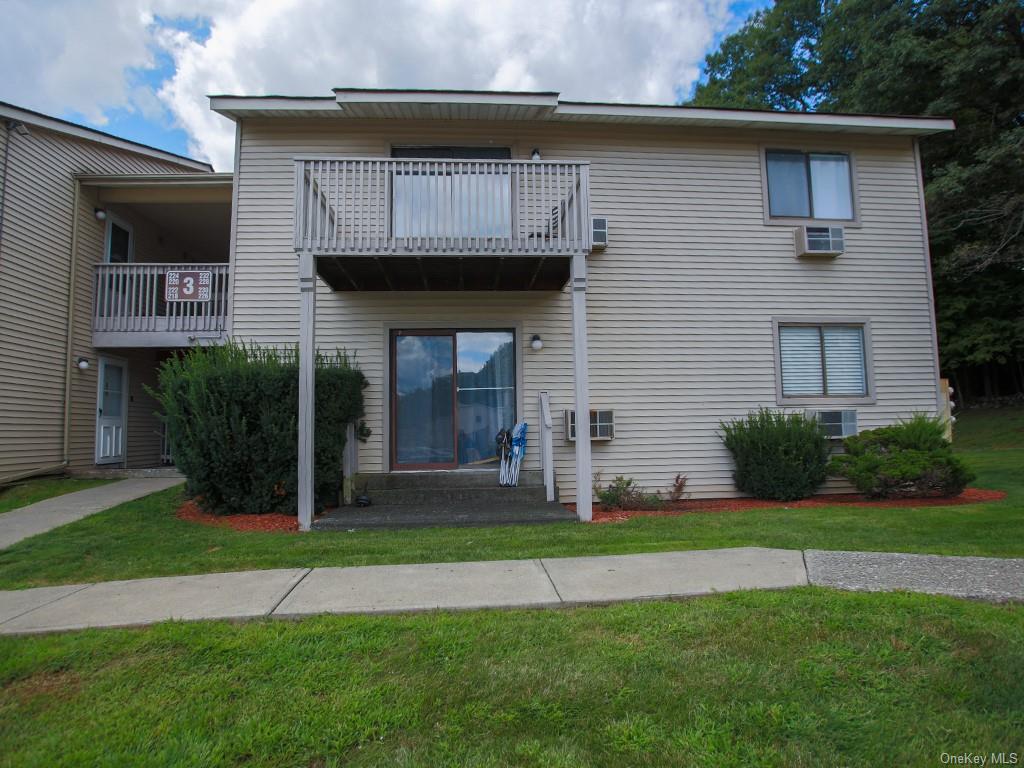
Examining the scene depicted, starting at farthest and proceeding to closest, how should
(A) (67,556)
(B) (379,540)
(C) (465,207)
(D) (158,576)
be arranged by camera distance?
(C) (465,207) < (B) (379,540) < (A) (67,556) < (D) (158,576)

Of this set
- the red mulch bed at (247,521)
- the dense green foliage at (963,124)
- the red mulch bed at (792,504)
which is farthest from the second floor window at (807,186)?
the red mulch bed at (247,521)

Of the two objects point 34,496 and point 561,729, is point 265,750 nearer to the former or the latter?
point 561,729

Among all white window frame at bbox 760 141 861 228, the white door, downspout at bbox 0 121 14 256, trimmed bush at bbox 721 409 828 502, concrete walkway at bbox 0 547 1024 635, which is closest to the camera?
concrete walkway at bbox 0 547 1024 635

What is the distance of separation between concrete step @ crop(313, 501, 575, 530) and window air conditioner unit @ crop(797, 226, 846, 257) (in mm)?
5583

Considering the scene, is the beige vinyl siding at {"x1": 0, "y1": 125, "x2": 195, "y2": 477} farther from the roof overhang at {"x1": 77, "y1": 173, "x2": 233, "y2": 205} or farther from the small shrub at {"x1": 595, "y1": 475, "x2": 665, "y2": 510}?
the small shrub at {"x1": 595, "y1": 475, "x2": 665, "y2": 510}

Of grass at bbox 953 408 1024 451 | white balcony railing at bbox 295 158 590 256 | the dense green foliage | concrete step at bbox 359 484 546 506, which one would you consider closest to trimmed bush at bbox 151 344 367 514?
concrete step at bbox 359 484 546 506

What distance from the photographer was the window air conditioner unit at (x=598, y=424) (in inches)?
341

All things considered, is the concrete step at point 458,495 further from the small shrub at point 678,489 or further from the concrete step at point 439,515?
the small shrub at point 678,489

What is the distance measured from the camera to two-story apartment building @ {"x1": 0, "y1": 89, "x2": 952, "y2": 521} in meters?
8.64

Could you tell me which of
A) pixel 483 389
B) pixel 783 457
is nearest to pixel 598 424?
pixel 483 389

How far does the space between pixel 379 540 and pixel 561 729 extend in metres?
3.82

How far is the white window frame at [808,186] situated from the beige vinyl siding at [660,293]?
71 mm

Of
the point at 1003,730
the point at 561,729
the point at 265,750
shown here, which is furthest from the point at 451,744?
the point at 1003,730

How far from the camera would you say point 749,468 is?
8.70m
